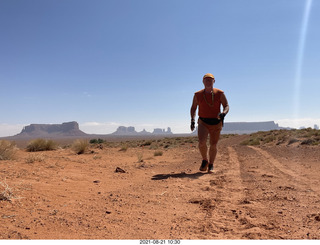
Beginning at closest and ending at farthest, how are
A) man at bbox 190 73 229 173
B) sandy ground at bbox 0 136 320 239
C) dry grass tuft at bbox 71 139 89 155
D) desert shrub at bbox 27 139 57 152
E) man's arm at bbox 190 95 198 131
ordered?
sandy ground at bbox 0 136 320 239 < man at bbox 190 73 229 173 < man's arm at bbox 190 95 198 131 < dry grass tuft at bbox 71 139 89 155 < desert shrub at bbox 27 139 57 152

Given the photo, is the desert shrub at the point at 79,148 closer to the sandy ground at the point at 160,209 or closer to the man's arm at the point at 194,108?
the sandy ground at the point at 160,209

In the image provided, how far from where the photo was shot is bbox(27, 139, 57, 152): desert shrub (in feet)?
45.8

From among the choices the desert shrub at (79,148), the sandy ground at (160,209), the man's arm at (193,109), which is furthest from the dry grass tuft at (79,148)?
the man's arm at (193,109)

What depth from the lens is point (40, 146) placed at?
46.4 ft

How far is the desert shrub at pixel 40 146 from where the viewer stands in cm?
1395

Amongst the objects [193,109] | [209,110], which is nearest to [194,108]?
[193,109]

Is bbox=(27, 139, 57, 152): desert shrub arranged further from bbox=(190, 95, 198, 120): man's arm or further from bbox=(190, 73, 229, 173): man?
bbox=(190, 73, 229, 173): man

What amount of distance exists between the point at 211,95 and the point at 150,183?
2.59 metres

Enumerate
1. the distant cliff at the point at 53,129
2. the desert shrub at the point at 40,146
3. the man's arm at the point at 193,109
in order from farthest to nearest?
the distant cliff at the point at 53,129 < the desert shrub at the point at 40,146 < the man's arm at the point at 193,109

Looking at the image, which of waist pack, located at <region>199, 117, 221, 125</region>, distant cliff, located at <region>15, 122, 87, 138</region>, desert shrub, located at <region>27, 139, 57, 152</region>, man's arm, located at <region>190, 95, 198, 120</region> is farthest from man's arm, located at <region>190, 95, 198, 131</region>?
distant cliff, located at <region>15, 122, 87, 138</region>

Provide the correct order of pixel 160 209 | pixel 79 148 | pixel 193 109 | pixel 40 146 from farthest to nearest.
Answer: pixel 40 146, pixel 79 148, pixel 193 109, pixel 160 209

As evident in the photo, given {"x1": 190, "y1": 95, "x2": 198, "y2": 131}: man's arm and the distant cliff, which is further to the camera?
the distant cliff

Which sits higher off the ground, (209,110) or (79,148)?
(209,110)

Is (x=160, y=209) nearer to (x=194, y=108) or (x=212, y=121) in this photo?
(x=212, y=121)
